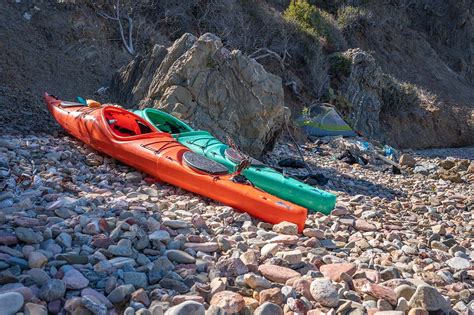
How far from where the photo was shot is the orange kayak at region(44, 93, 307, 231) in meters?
3.95

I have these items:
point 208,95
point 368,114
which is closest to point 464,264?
point 208,95

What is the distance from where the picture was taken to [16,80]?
860 centimetres

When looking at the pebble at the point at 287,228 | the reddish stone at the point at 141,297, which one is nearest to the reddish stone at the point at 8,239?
the reddish stone at the point at 141,297

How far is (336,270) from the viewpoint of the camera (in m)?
2.75

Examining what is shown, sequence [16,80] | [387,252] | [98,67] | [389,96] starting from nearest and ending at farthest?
[387,252] < [16,80] < [98,67] < [389,96]

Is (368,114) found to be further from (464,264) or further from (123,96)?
(464,264)

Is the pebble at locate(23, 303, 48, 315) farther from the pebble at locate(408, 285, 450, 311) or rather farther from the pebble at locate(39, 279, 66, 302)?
the pebble at locate(408, 285, 450, 311)

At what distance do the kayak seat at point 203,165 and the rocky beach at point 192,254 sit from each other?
30 centimetres

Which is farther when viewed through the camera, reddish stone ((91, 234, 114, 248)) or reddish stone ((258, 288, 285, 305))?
reddish stone ((91, 234, 114, 248))

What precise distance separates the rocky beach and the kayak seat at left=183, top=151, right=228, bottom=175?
0.99ft

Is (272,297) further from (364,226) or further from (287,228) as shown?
(364,226)

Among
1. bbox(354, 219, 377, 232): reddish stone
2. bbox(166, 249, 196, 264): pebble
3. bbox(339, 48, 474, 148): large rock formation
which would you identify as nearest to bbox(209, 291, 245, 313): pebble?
bbox(166, 249, 196, 264): pebble

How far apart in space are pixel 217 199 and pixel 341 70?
44.1ft

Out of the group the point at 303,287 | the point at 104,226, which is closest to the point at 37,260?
the point at 104,226
